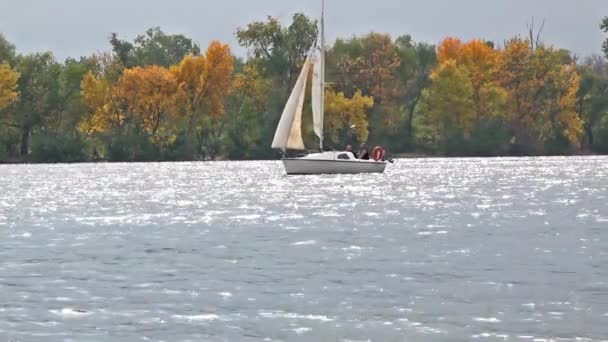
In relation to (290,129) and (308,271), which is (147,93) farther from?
(308,271)

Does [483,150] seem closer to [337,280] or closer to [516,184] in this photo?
[516,184]

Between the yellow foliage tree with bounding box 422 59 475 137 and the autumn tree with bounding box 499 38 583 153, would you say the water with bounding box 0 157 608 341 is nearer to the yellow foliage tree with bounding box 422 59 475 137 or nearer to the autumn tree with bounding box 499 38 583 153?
the yellow foliage tree with bounding box 422 59 475 137

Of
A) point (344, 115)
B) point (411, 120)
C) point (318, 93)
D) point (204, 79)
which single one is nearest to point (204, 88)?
point (204, 79)

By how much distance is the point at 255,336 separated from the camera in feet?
59.7

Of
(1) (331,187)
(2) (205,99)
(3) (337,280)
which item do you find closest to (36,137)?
(2) (205,99)

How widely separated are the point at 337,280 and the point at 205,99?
11358 cm

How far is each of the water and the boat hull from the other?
1242 inches

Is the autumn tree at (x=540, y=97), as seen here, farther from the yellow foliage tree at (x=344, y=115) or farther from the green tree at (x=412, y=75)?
the yellow foliage tree at (x=344, y=115)

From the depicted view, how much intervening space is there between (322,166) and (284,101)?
52539 mm

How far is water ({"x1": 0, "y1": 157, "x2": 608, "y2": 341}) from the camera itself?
18.9 meters

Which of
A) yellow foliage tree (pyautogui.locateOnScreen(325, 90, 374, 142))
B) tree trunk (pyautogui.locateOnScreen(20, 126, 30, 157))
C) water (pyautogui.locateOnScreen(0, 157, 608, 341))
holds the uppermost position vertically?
yellow foliage tree (pyautogui.locateOnScreen(325, 90, 374, 142))

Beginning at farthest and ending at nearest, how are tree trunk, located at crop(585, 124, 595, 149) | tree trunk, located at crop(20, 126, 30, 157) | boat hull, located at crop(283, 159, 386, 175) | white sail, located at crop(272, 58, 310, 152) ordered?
tree trunk, located at crop(585, 124, 595, 149), tree trunk, located at crop(20, 126, 30, 157), white sail, located at crop(272, 58, 310, 152), boat hull, located at crop(283, 159, 386, 175)

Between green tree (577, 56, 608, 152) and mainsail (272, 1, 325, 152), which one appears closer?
mainsail (272, 1, 325, 152)

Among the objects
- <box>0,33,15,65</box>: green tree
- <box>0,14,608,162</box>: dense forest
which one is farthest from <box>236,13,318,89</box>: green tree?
<box>0,33,15,65</box>: green tree
